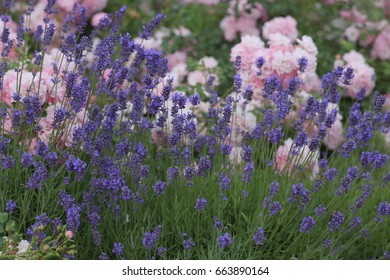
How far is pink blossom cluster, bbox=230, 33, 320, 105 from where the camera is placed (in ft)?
12.7

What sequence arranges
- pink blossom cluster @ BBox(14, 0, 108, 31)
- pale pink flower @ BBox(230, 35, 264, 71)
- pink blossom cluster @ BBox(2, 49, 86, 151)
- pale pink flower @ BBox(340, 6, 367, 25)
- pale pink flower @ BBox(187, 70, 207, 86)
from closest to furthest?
pink blossom cluster @ BBox(2, 49, 86, 151)
pale pink flower @ BBox(230, 35, 264, 71)
pale pink flower @ BBox(187, 70, 207, 86)
pink blossom cluster @ BBox(14, 0, 108, 31)
pale pink flower @ BBox(340, 6, 367, 25)

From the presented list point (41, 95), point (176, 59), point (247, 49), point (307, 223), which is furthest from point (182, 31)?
point (307, 223)

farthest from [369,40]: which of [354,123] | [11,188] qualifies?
[11,188]

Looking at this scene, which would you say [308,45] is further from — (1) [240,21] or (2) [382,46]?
(2) [382,46]

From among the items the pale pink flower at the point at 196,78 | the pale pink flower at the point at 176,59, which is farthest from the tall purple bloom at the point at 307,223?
the pale pink flower at the point at 176,59

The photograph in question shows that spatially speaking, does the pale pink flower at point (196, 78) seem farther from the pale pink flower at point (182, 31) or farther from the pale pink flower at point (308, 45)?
the pale pink flower at point (182, 31)

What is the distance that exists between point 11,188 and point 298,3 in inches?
149

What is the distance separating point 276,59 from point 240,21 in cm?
143

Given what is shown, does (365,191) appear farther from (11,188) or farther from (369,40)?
(369,40)

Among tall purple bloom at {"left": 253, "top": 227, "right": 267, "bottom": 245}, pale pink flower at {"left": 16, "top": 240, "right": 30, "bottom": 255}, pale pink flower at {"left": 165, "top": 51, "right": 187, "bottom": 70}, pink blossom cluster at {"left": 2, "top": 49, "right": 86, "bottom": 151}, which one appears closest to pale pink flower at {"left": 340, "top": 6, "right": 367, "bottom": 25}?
pale pink flower at {"left": 165, "top": 51, "right": 187, "bottom": 70}

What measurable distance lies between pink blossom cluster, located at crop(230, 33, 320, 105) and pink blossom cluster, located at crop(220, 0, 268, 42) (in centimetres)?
114

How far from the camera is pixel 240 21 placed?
5207 mm

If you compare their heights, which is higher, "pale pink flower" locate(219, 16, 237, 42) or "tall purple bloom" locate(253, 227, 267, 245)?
"pale pink flower" locate(219, 16, 237, 42)

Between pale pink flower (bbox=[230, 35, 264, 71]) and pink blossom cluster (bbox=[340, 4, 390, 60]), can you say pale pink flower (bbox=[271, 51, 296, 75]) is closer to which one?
pale pink flower (bbox=[230, 35, 264, 71])
